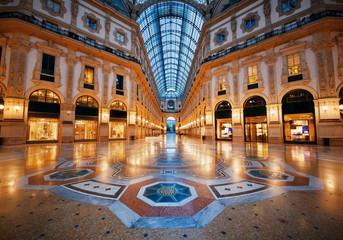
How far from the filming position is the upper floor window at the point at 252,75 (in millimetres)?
16547

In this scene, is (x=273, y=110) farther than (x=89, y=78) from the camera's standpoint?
No

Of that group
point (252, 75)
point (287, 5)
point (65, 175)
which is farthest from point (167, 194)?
point (287, 5)

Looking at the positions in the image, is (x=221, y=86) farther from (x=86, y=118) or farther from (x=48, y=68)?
(x=48, y=68)

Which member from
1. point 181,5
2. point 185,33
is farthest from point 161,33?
point 181,5

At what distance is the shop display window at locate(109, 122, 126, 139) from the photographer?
19.0m

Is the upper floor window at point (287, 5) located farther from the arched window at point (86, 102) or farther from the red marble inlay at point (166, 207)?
the arched window at point (86, 102)

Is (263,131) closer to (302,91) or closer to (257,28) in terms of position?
(302,91)

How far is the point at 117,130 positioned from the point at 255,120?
17.7 meters

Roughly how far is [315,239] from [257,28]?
21549mm

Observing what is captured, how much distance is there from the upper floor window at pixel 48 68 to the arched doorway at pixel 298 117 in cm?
2441

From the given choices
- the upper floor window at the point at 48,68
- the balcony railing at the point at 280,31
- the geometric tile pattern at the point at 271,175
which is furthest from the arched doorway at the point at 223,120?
the upper floor window at the point at 48,68

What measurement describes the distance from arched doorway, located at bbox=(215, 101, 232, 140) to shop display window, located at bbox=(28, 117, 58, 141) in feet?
63.3

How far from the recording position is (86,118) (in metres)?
16.7

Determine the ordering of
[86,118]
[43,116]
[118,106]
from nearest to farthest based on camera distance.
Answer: [43,116], [86,118], [118,106]
